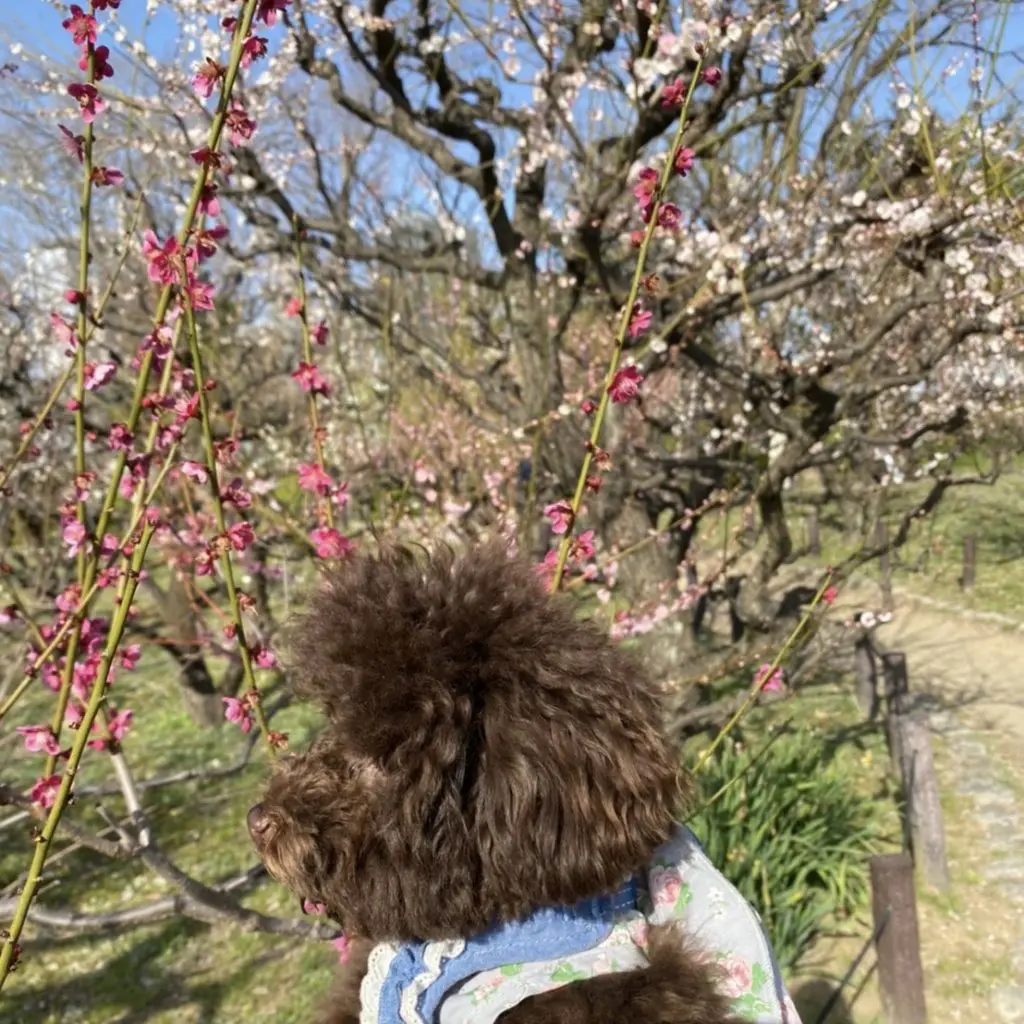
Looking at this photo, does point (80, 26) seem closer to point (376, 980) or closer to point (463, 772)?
point (463, 772)

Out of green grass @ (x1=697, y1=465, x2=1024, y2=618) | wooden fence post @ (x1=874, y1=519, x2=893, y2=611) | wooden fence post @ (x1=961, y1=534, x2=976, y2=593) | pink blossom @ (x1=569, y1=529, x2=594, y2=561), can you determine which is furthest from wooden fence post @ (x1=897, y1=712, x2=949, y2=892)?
wooden fence post @ (x1=961, y1=534, x2=976, y2=593)

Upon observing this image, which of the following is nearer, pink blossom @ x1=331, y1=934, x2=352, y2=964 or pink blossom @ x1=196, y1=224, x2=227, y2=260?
pink blossom @ x1=196, y1=224, x2=227, y2=260

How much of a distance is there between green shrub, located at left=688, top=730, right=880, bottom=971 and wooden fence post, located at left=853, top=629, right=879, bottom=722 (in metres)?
2.17

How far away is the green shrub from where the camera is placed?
3738 mm

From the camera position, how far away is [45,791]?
145cm

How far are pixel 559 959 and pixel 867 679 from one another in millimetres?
6620

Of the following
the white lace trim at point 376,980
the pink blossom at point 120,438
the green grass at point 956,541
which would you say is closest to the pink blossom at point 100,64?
the pink blossom at point 120,438

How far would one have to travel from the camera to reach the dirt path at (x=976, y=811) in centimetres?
384

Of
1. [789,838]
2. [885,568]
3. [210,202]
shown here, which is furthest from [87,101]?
[885,568]

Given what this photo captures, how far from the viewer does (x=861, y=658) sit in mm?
7145

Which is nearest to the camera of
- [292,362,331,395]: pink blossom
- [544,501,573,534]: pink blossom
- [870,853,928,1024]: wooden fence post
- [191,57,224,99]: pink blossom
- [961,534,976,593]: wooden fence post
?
[191,57,224,99]: pink blossom

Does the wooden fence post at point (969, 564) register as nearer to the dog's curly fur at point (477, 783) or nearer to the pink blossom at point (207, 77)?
the dog's curly fur at point (477, 783)

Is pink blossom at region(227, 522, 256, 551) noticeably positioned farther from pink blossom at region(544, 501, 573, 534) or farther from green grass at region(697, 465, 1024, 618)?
green grass at region(697, 465, 1024, 618)

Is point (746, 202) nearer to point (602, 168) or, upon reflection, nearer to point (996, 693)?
point (602, 168)
